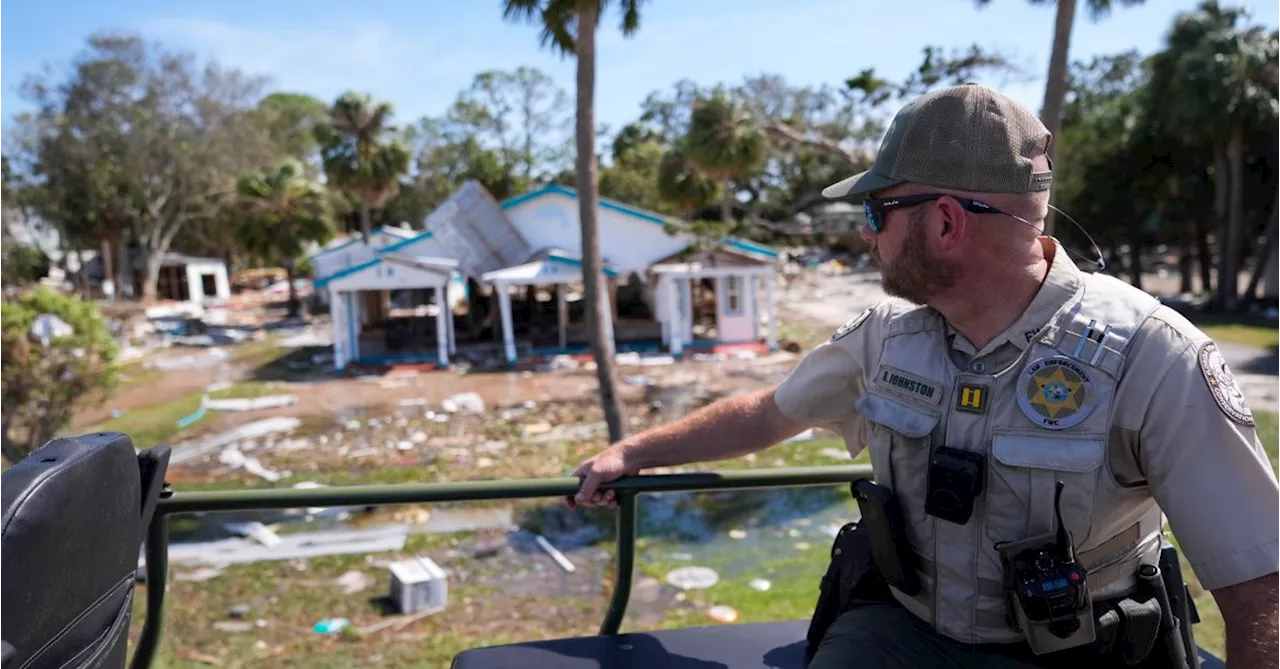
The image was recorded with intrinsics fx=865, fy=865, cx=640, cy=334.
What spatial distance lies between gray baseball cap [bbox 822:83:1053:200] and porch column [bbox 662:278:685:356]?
2018cm

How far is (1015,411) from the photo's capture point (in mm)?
1703

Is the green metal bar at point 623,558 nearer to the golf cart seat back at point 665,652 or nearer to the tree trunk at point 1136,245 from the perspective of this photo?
the golf cart seat back at point 665,652

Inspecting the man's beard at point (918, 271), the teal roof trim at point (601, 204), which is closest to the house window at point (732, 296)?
the teal roof trim at point (601, 204)

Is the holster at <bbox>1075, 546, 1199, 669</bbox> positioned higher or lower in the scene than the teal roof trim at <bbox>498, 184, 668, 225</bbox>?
lower

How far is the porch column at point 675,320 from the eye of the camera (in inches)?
872

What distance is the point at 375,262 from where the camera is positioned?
22141 millimetres

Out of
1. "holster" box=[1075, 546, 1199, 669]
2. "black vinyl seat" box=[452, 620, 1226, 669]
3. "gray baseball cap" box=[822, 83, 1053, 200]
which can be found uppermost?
"gray baseball cap" box=[822, 83, 1053, 200]

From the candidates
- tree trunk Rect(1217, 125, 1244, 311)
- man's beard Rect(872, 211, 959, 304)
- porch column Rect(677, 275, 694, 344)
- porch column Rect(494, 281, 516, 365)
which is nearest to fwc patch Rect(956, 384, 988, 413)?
man's beard Rect(872, 211, 959, 304)

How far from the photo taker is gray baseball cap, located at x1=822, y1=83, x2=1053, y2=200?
1684mm

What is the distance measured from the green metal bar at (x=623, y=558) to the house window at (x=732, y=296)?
20877 millimetres

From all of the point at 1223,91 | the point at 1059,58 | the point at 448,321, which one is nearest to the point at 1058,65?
the point at 1059,58

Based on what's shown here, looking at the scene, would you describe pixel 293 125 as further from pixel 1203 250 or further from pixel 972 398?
pixel 972 398

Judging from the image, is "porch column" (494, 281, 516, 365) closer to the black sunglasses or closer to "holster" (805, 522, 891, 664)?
"holster" (805, 522, 891, 664)

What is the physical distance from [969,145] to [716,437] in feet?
3.16
